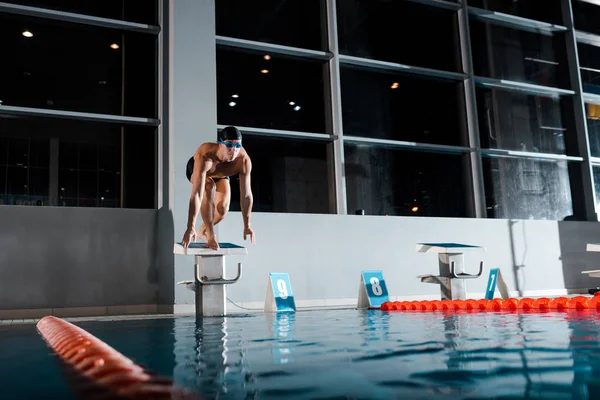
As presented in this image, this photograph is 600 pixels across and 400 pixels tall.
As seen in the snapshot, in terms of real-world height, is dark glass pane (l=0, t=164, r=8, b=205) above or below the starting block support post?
above

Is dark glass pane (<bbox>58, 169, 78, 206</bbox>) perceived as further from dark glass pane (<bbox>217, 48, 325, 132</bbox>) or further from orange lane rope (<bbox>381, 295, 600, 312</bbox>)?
orange lane rope (<bbox>381, 295, 600, 312</bbox>)

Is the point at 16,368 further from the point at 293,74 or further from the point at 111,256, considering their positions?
the point at 293,74

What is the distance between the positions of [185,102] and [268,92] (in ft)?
6.24

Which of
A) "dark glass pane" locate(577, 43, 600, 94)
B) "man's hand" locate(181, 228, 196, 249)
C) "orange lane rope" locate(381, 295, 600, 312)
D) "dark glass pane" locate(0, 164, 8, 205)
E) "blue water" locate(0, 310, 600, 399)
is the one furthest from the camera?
"dark glass pane" locate(577, 43, 600, 94)

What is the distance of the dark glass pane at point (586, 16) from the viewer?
14336 millimetres

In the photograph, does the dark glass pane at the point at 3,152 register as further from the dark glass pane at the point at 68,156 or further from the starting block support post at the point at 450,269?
the starting block support post at the point at 450,269

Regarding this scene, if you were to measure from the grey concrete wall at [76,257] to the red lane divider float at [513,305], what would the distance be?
4139 mm

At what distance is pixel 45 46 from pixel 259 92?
12.5ft

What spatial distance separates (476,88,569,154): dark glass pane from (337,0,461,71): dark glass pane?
4.36 feet

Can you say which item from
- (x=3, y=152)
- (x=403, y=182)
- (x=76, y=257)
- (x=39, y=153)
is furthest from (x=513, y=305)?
(x=3, y=152)

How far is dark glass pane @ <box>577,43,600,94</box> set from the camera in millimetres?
14086

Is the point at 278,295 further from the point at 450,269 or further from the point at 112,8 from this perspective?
the point at 112,8

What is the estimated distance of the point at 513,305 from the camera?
6535mm

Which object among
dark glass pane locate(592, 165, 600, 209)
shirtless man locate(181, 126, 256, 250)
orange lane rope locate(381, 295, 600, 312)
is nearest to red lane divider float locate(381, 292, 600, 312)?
orange lane rope locate(381, 295, 600, 312)
